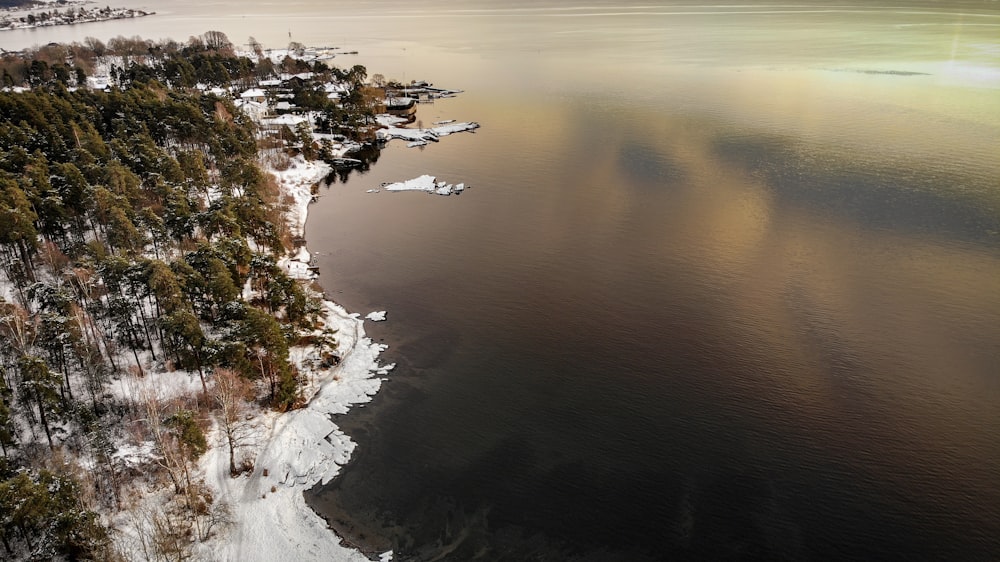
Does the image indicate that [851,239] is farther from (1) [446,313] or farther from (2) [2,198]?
(2) [2,198]

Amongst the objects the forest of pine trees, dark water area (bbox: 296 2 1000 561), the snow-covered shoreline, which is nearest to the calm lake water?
dark water area (bbox: 296 2 1000 561)

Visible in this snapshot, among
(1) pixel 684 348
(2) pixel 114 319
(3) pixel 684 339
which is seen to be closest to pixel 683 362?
(1) pixel 684 348

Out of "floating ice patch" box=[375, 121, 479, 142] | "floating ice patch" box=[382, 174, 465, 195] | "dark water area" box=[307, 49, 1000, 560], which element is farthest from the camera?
"floating ice patch" box=[375, 121, 479, 142]

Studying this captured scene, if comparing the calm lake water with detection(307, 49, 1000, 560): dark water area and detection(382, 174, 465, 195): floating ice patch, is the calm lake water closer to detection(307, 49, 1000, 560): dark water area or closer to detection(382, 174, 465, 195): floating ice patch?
detection(307, 49, 1000, 560): dark water area

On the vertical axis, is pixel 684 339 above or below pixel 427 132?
below

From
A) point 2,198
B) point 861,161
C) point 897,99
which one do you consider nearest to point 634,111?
point 861,161

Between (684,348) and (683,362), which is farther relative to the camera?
(684,348)

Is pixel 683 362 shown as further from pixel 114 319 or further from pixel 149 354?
pixel 114 319
